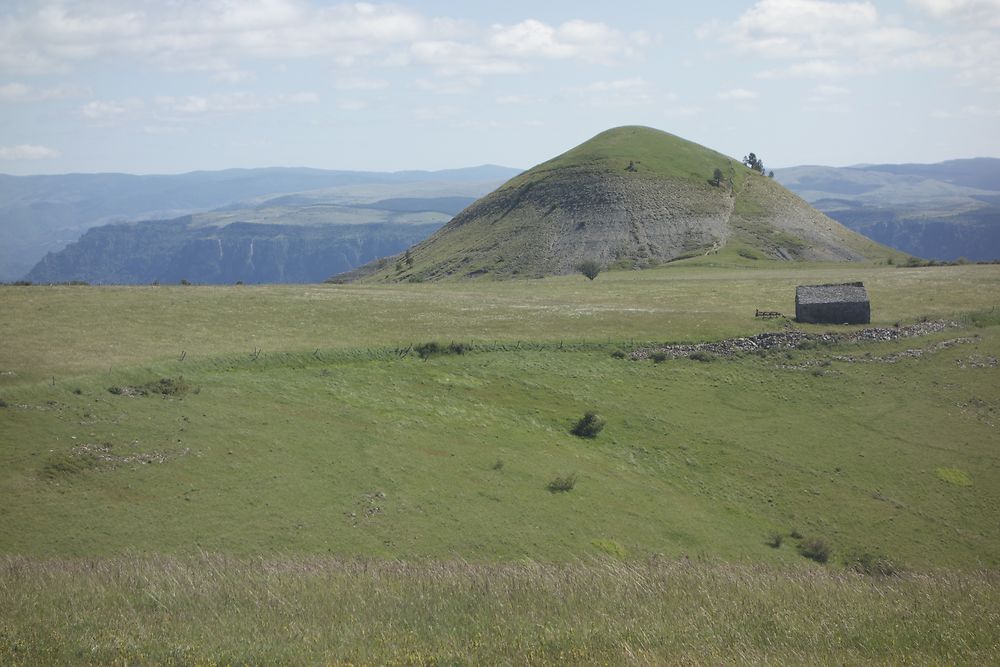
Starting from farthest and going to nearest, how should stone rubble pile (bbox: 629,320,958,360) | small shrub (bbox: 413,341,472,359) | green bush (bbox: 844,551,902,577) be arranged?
stone rubble pile (bbox: 629,320,958,360), small shrub (bbox: 413,341,472,359), green bush (bbox: 844,551,902,577)

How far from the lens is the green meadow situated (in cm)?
1540

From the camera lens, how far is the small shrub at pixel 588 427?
47375 mm

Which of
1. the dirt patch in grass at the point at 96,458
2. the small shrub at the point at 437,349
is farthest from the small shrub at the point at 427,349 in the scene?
the dirt patch in grass at the point at 96,458

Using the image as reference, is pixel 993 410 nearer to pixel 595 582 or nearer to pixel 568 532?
pixel 568 532

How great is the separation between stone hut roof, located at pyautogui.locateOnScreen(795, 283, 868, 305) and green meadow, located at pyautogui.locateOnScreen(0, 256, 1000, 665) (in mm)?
3017

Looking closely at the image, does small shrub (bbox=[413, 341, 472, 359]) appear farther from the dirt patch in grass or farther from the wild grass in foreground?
the wild grass in foreground

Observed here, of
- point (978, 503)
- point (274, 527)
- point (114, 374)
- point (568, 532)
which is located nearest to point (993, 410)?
point (978, 503)

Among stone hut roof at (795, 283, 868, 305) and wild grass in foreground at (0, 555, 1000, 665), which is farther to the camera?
stone hut roof at (795, 283, 868, 305)

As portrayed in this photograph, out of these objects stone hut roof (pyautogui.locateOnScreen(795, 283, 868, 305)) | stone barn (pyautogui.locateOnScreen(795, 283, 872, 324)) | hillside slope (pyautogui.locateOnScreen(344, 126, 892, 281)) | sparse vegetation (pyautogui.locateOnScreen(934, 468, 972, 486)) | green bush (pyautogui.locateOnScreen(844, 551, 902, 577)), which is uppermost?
hillside slope (pyautogui.locateOnScreen(344, 126, 892, 281))

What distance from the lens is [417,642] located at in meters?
14.5

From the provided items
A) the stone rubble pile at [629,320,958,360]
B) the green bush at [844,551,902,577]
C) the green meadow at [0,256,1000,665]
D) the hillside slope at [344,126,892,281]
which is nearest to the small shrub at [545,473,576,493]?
the green meadow at [0,256,1000,665]

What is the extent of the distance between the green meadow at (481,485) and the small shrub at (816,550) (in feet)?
0.44

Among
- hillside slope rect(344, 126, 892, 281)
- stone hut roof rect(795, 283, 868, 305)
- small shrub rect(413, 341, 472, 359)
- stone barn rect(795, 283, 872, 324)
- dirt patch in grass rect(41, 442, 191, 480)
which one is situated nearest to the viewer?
dirt patch in grass rect(41, 442, 191, 480)

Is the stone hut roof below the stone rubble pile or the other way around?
the other way around
